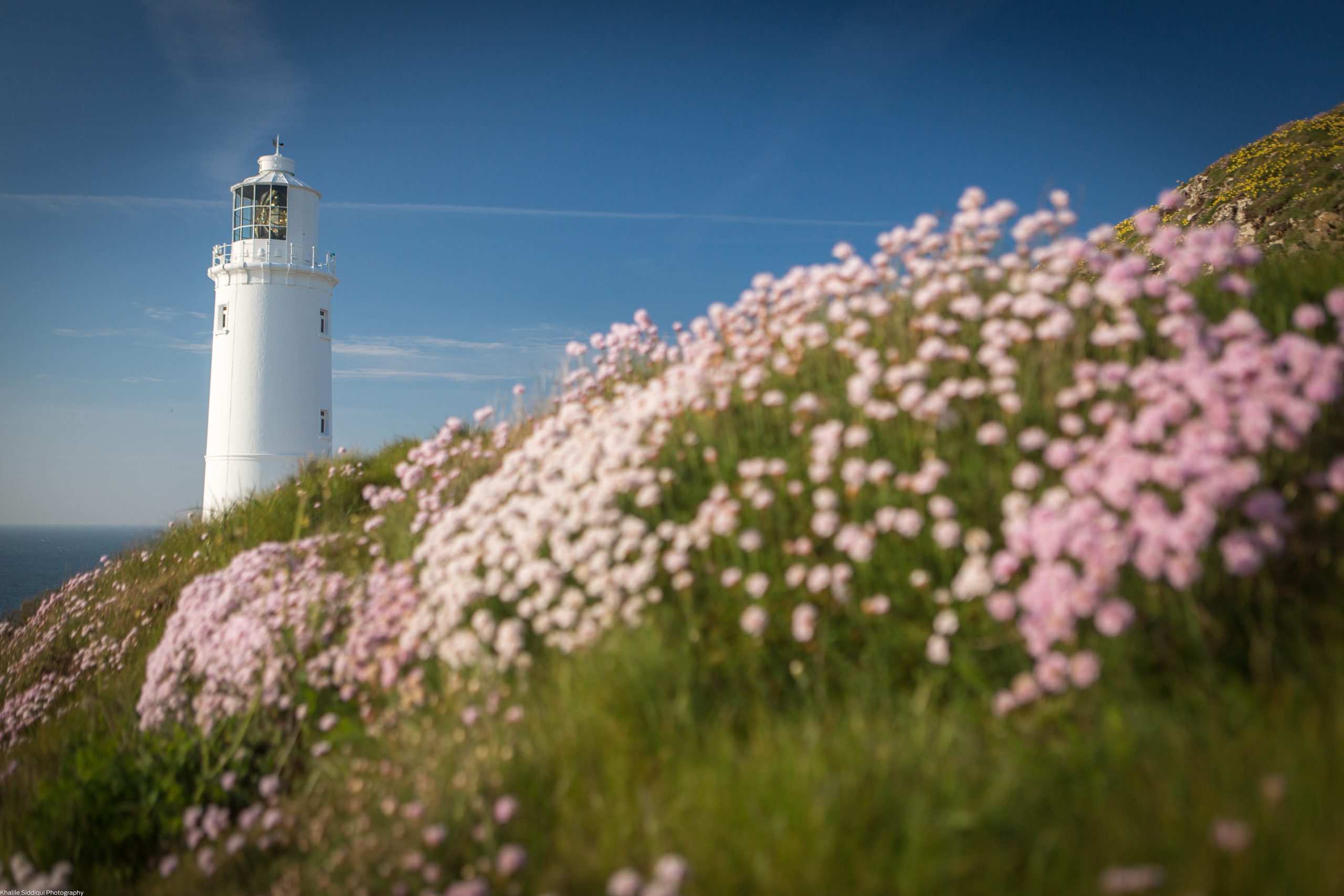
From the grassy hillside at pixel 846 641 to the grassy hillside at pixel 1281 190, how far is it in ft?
35.7

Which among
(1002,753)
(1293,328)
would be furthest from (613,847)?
(1293,328)

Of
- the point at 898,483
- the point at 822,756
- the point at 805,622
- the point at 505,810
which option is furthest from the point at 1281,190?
the point at 505,810

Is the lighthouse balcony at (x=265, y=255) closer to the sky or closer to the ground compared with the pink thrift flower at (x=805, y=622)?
closer to the sky

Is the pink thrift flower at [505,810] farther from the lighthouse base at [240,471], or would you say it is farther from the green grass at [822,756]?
the lighthouse base at [240,471]

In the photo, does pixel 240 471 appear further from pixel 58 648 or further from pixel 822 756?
pixel 822 756

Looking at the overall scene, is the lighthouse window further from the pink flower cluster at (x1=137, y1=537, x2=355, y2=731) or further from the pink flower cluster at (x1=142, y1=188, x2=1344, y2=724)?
the pink flower cluster at (x1=142, y1=188, x2=1344, y2=724)

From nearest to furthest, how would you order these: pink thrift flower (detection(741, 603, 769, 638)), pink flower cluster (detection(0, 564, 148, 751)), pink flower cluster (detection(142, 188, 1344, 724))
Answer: pink flower cluster (detection(142, 188, 1344, 724))
pink thrift flower (detection(741, 603, 769, 638))
pink flower cluster (detection(0, 564, 148, 751))

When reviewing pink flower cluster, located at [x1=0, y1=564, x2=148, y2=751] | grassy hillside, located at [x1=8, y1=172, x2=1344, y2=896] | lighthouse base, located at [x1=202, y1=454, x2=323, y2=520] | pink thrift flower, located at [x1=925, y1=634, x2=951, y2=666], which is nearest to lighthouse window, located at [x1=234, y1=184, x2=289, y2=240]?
lighthouse base, located at [x1=202, y1=454, x2=323, y2=520]

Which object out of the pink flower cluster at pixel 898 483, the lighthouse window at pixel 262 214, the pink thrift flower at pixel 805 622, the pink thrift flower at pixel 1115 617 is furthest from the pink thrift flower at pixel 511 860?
the lighthouse window at pixel 262 214

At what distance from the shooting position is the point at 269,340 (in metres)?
27.0

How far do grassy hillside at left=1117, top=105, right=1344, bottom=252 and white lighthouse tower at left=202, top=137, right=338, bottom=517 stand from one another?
80.1ft

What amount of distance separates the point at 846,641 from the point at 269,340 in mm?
27280

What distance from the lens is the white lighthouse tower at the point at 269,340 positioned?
26547 mm

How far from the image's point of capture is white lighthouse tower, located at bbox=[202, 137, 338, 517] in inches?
1045
